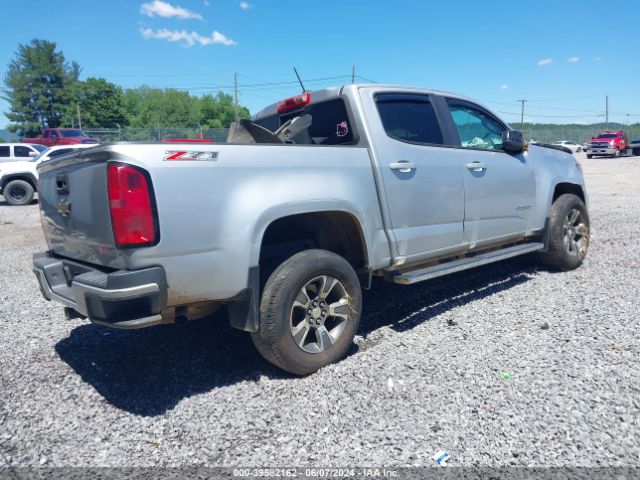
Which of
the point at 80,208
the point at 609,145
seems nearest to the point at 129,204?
the point at 80,208

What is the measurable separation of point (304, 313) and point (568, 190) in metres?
4.26

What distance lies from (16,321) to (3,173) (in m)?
11.8

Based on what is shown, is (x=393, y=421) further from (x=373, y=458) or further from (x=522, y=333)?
(x=522, y=333)

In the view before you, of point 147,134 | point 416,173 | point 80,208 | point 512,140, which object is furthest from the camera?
point 147,134


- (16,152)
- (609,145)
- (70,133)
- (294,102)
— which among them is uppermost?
(70,133)

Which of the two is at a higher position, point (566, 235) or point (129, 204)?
point (129, 204)

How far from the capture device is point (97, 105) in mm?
66312

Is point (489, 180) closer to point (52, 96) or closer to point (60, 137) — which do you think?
point (60, 137)

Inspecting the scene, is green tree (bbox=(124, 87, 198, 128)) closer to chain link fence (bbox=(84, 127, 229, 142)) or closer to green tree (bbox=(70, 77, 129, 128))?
green tree (bbox=(70, 77, 129, 128))

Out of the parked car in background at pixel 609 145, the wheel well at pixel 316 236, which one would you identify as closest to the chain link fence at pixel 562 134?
the parked car in background at pixel 609 145

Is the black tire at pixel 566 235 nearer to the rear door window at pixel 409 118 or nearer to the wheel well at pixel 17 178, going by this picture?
the rear door window at pixel 409 118

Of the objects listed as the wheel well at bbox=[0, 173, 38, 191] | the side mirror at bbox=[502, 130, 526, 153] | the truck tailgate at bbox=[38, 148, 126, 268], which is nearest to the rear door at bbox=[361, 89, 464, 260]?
the side mirror at bbox=[502, 130, 526, 153]

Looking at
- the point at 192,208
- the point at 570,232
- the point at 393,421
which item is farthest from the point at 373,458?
the point at 570,232

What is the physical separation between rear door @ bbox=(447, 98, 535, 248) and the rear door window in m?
0.31
